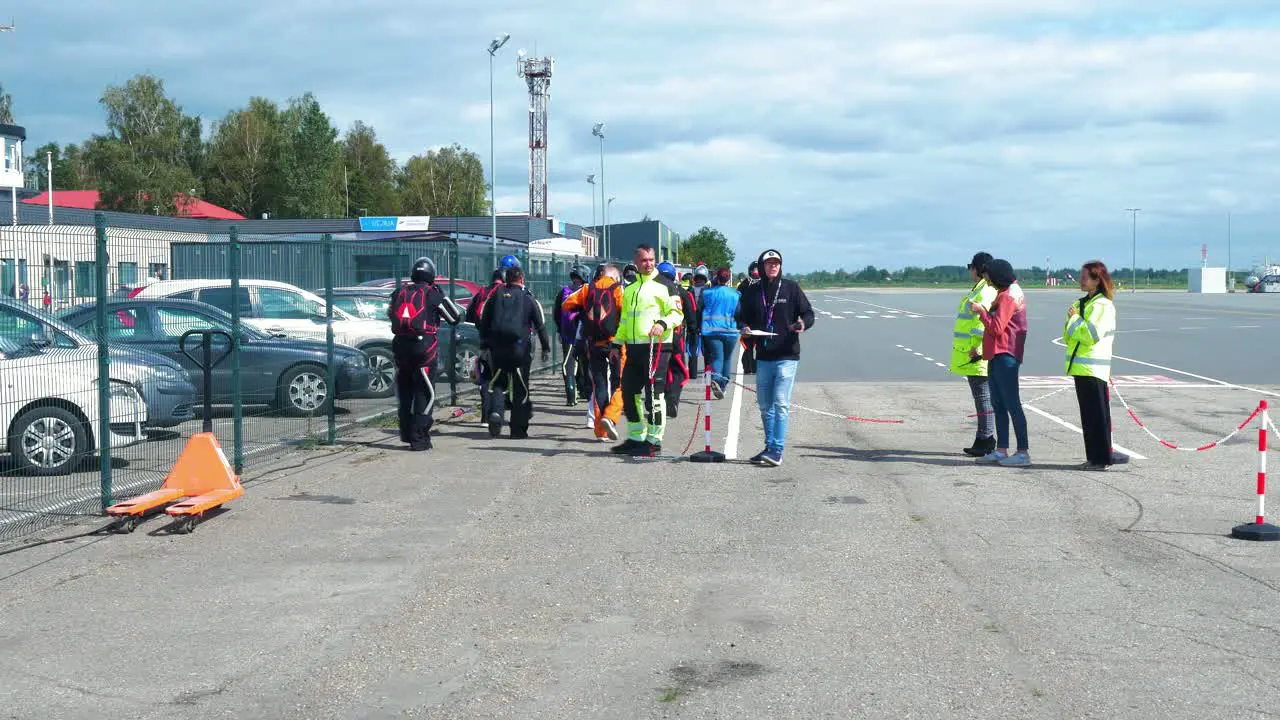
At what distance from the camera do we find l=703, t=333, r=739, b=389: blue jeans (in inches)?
688

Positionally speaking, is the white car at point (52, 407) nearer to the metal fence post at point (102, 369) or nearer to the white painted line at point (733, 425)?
the metal fence post at point (102, 369)

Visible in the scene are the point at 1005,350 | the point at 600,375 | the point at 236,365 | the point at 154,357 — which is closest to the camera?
the point at 154,357

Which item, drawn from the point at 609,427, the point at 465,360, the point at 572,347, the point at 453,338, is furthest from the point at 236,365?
the point at 465,360

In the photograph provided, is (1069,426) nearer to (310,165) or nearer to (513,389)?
(513,389)

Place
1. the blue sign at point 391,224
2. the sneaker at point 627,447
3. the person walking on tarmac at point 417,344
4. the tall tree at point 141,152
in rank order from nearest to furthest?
the sneaker at point 627,447 < the person walking on tarmac at point 417,344 < the blue sign at point 391,224 < the tall tree at point 141,152

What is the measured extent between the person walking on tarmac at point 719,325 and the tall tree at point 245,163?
77.1 metres

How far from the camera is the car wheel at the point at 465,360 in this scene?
677 inches

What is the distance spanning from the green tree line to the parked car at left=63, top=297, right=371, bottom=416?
71.2 metres

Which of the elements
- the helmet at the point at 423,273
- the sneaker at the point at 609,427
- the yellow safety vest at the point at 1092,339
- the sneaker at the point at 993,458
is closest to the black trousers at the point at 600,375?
the sneaker at the point at 609,427

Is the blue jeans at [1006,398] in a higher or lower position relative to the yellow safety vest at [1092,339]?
lower

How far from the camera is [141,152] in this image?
81.6 metres

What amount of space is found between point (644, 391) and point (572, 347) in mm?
4131

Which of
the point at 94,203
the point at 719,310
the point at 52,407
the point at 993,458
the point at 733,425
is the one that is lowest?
the point at 733,425

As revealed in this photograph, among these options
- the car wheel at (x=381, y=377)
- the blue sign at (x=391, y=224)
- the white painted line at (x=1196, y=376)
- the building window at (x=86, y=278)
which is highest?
the blue sign at (x=391, y=224)
